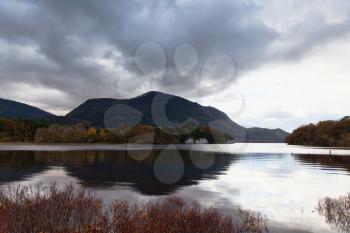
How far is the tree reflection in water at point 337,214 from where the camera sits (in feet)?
90.0

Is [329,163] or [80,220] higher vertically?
[329,163]

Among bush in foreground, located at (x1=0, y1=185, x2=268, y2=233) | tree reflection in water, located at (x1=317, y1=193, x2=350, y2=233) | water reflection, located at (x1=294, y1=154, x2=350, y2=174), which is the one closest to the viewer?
bush in foreground, located at (x1=0, y1=185, x2=268, y2=233)

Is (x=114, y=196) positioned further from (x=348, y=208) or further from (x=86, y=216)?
(x=348, y=208)


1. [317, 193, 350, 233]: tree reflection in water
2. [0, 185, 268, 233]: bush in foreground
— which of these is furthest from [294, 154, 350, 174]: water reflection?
[0, 185, 268, 233]: bush in foreground

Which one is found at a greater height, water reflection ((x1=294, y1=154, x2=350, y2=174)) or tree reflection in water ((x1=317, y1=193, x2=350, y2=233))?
water reflection ((x1=294, y1=154, x2=350, y2=174))

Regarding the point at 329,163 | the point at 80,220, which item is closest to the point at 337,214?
the point at 80,220

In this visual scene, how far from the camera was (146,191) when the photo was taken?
45.7 m

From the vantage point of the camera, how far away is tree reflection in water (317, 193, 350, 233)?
2744cm

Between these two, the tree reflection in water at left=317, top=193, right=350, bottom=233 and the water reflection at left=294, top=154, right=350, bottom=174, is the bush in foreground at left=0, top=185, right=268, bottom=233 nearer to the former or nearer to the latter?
the tree reflection in water at left=317, top=193, right=350, bottom=233

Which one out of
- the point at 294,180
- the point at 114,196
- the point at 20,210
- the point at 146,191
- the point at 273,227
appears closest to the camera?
the point at 20,210

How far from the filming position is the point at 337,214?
31.5 metres

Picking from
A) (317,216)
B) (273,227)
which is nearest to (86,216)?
(273,227)

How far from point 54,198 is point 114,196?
1914 centimetres

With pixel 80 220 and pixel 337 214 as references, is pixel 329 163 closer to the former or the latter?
pixel 337 214
